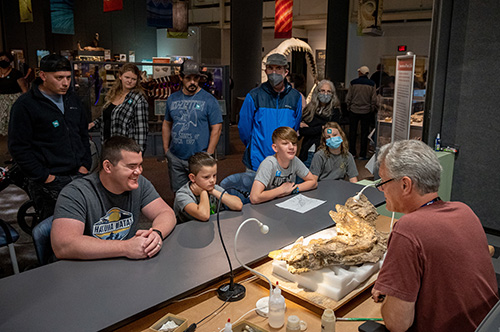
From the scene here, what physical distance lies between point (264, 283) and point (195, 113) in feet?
7.43

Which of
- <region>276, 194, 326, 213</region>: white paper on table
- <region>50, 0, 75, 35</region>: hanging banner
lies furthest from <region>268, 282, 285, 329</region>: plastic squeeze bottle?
<region>50, 0, 75, 35</region>: hanging banner

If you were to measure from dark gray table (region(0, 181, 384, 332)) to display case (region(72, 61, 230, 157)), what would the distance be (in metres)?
4.88

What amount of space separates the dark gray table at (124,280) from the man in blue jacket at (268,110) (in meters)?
1.38

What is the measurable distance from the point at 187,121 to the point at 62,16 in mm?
11612

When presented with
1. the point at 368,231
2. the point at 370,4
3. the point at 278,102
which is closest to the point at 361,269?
the point at 368,231

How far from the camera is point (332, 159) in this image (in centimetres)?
391

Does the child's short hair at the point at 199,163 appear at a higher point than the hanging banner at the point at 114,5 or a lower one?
lower

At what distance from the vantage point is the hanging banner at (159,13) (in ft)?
33.7

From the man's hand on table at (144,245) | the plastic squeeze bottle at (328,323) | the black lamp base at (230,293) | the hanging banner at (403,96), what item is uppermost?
the hanging banner at (403,96)

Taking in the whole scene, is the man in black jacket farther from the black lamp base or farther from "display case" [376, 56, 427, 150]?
"display case" [376, 56, 427, 150]

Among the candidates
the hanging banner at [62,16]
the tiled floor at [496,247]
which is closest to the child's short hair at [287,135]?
the tiled floor at [496,247]

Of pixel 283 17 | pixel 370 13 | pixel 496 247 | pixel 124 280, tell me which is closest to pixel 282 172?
pixel 124 280

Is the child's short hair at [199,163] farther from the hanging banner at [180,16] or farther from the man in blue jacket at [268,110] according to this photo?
the hanging banner at [180,16]

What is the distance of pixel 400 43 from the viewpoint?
43.3 ft
